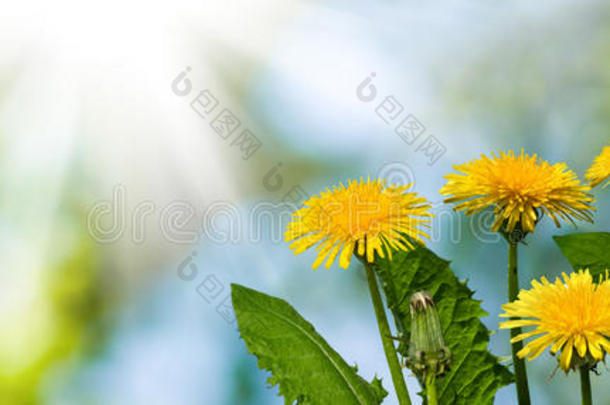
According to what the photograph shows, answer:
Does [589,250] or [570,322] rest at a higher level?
[589,250]

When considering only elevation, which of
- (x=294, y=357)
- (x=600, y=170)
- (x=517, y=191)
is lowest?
(x=294, y=357)

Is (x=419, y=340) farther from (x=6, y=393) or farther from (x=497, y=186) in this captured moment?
(x=6, y=393)

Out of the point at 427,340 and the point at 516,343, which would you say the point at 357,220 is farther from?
the point at 516,343

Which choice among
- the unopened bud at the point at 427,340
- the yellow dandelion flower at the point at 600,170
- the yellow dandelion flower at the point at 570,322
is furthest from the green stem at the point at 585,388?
the yellow dandelion flower at the point at 600,170

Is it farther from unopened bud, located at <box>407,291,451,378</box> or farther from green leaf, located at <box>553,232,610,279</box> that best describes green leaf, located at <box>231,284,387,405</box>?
green leaf, located at <box>553,232,610,279</box>

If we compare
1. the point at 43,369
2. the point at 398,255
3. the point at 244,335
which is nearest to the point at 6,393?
the point at 43,369

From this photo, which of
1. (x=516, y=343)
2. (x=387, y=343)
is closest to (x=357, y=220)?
(x=387, y=343)

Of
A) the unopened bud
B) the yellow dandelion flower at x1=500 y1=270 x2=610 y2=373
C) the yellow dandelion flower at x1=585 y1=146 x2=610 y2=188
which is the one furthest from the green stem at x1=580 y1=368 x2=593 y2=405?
the yellow dandelion flower at x1=585 y1=146 x2=610 y2=188

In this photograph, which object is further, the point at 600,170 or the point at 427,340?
→ the point at 600,170
